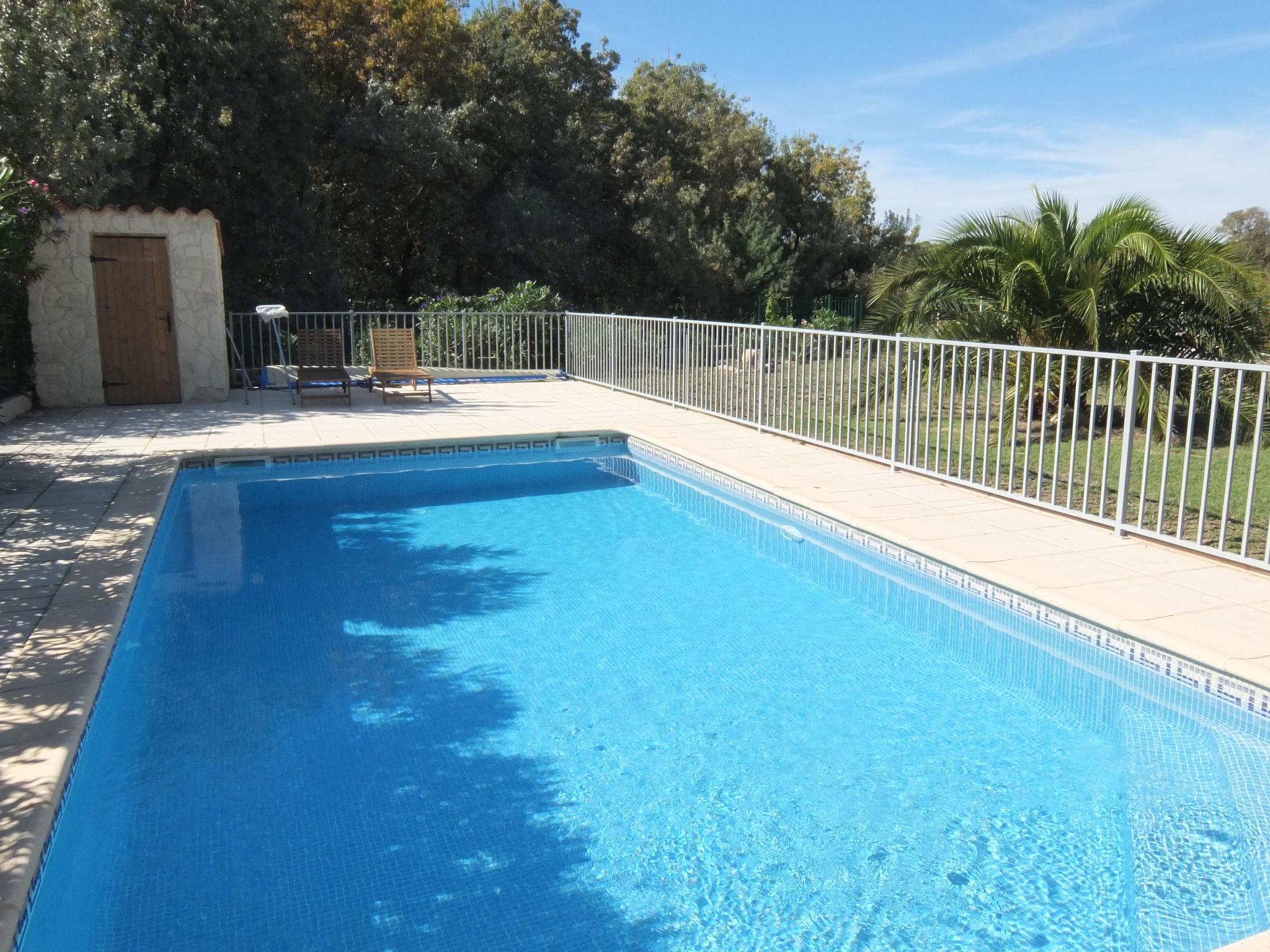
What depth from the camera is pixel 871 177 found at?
111 feet

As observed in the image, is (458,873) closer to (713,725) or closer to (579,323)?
(713,725)

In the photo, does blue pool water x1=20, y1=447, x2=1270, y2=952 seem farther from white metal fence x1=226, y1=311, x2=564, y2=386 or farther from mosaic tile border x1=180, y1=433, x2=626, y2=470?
white metal fence x1=226, y1=311, x2=564, y2=386

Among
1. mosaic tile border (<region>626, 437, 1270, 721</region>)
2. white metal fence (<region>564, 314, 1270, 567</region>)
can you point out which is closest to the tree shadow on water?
mosaic tile border (<region>626, 437, 1270, 721</region>)

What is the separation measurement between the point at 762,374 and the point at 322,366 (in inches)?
268

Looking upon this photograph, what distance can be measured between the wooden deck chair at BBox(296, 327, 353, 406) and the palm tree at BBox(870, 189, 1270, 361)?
724 centimetres

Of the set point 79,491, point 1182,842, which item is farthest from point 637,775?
point 79,491

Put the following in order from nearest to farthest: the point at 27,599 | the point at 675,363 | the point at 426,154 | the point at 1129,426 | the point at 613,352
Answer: the point at 27,599 → the point at 1129,426 → the point at 675,363 → the point at 613,352 → the point at 426,154

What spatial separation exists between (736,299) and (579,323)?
14.1m

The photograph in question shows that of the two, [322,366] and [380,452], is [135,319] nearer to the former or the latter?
[322,366]

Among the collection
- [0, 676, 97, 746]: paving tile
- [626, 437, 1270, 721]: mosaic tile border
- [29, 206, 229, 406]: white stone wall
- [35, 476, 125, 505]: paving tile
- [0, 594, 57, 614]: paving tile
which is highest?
[29, 206, 229, 406]: white stone wall

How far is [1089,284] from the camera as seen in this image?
9.06 m

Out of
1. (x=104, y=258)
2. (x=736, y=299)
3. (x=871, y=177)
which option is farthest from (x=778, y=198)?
(x=104, y=258)

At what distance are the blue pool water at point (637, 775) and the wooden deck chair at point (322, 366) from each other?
21.2ft

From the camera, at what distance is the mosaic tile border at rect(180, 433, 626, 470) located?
333 inches
